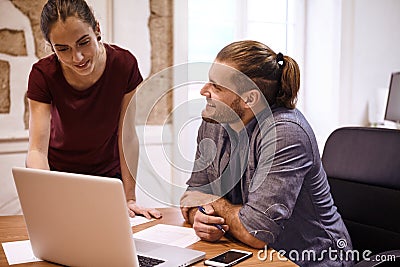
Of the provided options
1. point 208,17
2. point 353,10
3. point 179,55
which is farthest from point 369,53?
point 179,55

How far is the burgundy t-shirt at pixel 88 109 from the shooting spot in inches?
75.1

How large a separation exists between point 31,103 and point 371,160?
3.77 feet

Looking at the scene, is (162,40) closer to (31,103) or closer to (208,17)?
(208,17)

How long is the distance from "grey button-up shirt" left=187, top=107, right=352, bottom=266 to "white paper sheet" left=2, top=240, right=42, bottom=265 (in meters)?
0.48

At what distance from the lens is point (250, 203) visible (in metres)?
1.43

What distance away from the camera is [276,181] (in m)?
1.44

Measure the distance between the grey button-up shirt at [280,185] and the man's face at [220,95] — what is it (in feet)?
0.39

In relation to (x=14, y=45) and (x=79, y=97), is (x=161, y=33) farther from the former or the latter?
(x=79, y=97)

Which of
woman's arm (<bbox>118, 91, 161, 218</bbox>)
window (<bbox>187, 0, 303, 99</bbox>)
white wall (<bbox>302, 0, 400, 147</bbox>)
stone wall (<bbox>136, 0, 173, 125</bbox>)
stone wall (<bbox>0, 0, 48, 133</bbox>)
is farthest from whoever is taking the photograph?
white wall (<bbox>302, 0, 400, 147</bbox>)

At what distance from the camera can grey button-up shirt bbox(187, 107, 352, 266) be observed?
4.66 ft

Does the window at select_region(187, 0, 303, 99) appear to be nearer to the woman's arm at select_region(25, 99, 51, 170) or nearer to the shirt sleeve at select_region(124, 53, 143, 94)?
the shirt sleeve at select_region(124, 53, 143, 94)

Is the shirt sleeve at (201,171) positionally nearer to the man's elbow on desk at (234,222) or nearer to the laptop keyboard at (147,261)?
the man's elbow on desk at (234,222)

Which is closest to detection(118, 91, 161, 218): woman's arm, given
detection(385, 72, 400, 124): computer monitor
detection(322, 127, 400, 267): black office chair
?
detection(322, 127, 400, 267): black office chair


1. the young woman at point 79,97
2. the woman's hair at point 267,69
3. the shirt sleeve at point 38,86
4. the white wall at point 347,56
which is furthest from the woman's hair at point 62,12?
the white wall at point 347,56
